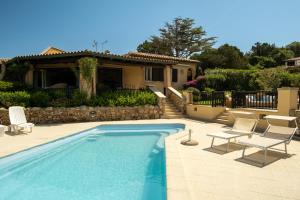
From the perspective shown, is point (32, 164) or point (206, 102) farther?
point (206, 102)

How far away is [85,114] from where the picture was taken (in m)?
16.8

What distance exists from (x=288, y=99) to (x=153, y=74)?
15667mm

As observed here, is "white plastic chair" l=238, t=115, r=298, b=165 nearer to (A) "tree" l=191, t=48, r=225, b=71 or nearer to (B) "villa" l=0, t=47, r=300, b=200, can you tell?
(B) "villa" l=0, t=47, r=300, b=200

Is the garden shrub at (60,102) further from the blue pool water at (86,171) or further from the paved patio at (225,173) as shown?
the paved patio at (225,173)

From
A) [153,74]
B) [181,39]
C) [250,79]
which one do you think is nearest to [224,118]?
[153,74]

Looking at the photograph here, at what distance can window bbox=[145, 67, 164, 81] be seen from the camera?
→ 25.1m

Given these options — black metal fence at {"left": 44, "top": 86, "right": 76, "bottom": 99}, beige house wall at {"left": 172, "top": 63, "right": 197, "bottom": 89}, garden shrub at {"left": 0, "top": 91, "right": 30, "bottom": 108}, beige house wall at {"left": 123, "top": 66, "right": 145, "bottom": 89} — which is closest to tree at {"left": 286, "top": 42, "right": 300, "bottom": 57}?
beige house wall at {"left": 172, "top": 63, "right": 197, "bottom": 89}

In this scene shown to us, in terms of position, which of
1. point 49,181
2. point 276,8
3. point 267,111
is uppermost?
point 276,8

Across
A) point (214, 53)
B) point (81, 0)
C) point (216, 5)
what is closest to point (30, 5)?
point (81, 0)

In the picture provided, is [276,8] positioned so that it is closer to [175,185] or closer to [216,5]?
[216,5]

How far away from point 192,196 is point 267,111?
9.44 metres

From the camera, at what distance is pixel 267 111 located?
1262cm

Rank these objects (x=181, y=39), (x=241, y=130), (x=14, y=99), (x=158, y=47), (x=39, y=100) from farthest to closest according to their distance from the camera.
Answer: (x=158, y=47) → (x=181, y=39) → (x=39, y=100) → (x=14, y=99) → (x=241, y=130)

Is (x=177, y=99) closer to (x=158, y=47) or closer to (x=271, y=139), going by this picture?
(x=271, y=139)
